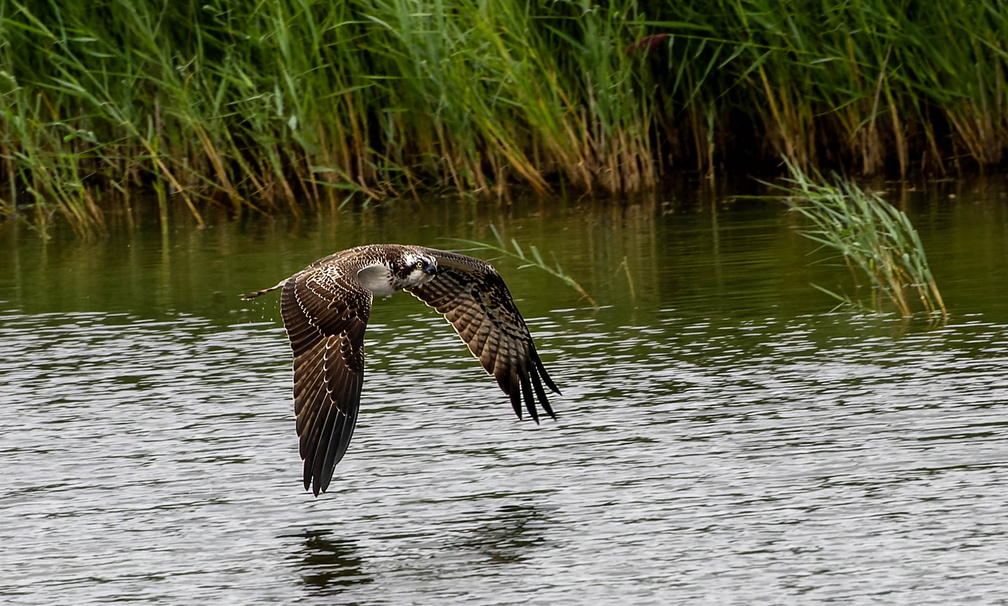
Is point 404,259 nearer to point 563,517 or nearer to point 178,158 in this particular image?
point 563,517

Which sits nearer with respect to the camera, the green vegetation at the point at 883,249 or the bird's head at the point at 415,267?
the bird's head at the point at 415,267

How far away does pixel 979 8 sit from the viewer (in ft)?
35.6

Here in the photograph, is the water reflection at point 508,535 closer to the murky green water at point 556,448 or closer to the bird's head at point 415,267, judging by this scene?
the murky green water at point 556,448

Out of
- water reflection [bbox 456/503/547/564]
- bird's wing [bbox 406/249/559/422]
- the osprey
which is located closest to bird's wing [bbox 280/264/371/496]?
the osprey

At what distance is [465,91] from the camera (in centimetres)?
1094

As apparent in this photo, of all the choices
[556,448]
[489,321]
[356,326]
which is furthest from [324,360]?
[489,321]

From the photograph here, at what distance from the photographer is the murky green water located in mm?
4777

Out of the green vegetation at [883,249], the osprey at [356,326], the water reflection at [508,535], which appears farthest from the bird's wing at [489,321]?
the green vegetation at [883,249]

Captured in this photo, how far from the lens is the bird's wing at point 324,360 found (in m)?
5.39

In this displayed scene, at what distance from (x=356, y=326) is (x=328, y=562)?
1037 millimetres

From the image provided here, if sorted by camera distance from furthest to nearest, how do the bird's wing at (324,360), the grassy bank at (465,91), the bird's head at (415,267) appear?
1. the grassy bank at (465,91)
2. the bird's head at (415,267)
3. the bird's wing at (324,360)

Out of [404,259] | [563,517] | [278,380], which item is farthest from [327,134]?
[563,517]

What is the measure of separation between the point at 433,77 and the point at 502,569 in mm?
6458

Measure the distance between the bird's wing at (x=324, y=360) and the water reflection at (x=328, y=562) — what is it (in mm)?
190
